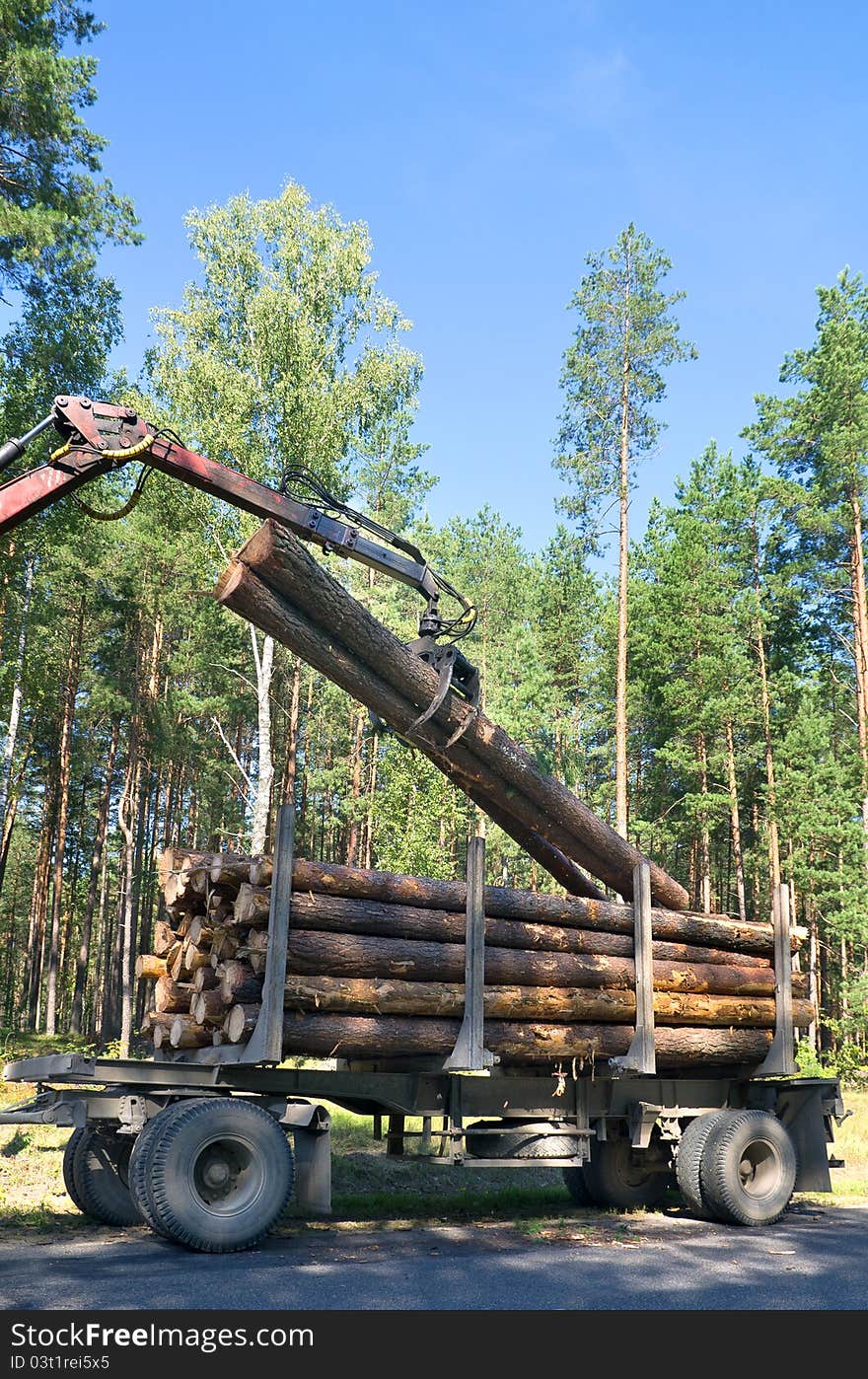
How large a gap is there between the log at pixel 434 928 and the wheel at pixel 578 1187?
2.54 m

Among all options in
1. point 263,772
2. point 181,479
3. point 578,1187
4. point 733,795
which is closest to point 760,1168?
point 578,1187

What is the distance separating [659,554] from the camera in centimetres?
3869

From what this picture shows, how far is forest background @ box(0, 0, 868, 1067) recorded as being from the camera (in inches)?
877

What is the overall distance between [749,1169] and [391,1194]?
3745 millimetres

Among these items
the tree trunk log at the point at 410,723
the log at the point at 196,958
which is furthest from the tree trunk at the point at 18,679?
the log at the point at 196,958

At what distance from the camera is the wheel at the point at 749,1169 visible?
10305 mm

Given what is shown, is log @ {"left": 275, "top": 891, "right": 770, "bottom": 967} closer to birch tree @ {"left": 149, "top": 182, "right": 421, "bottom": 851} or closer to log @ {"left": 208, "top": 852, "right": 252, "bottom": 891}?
log @ {"left": 208, "top": 852, "right": 252, "bottom": 891}

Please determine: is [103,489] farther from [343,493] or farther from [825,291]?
[825,291]

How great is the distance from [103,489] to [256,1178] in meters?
20.8

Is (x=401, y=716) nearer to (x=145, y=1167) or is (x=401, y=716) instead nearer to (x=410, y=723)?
(x=410, y=723)

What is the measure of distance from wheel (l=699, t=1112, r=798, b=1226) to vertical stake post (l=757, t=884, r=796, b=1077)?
583 millimetres

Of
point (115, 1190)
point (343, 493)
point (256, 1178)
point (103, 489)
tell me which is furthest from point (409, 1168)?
point (103, 489)

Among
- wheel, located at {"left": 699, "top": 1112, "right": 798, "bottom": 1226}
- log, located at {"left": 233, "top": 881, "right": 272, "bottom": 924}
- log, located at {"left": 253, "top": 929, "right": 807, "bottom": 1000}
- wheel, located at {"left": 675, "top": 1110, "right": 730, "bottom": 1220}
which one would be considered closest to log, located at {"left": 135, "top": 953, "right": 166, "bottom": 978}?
log, located at {"left": 253, "top": 929, "right": 807, "bottom": 1000}

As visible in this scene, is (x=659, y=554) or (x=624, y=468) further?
(x=659, y=554)
